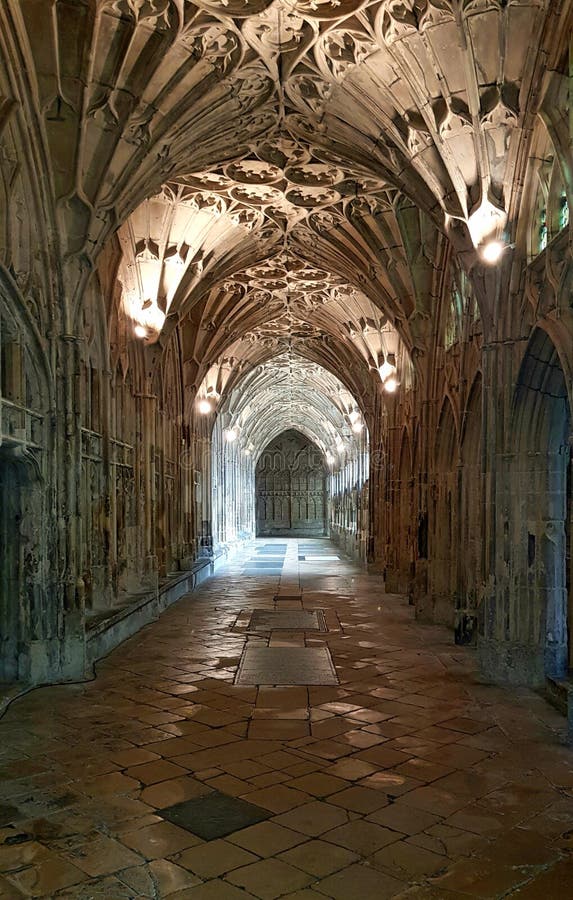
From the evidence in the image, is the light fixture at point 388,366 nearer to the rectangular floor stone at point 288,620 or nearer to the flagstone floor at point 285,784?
the rectangular floor stone at point 288,620

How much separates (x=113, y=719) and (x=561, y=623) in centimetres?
465

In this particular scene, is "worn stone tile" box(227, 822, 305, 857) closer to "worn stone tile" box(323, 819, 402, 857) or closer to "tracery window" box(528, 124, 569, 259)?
"worn stone tile" box(323, 819, 402, 857)

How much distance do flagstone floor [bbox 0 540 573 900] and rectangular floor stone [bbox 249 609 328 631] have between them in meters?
2.20

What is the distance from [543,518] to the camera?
317 inches

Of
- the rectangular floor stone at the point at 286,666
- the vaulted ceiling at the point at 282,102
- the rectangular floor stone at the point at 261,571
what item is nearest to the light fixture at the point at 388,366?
the rectangular floor stone at the point at 261,571

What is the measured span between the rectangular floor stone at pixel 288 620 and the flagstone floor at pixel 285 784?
220 cm

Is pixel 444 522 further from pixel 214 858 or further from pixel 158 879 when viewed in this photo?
pixel 158 879

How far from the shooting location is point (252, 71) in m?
8.80

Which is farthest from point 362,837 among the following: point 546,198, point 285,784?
point 546,198

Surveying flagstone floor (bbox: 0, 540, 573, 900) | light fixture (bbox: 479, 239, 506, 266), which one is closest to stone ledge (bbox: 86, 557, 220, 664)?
flagstone floor (bbox: 0, 540, 573, 900)

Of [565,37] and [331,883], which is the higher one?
[565,37]

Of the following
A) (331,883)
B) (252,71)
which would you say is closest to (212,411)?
(252,71)

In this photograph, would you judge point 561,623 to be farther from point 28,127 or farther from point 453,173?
point 28,127

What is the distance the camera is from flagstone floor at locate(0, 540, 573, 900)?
3912mm
